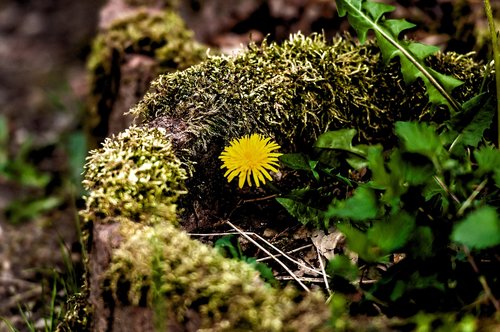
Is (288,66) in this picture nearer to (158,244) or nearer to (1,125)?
(158,244)

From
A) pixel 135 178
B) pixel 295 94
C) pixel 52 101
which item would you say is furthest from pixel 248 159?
pixel 52 101

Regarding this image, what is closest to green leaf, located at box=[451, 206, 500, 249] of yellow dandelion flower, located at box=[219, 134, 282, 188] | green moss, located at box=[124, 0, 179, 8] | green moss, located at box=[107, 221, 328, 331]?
green moss, located at box=[107, 221, 328, 331]

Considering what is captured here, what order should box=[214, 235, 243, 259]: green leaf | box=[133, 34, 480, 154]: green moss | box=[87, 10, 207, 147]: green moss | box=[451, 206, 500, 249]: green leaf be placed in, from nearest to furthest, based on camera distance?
box=[451, 206, 500, 249]: green leaf < box=[214, 235, 243, 259]: green leaf < box=[133, 34, 480, 154]: green moss < box=[87, 10, 207, 147]: green moss

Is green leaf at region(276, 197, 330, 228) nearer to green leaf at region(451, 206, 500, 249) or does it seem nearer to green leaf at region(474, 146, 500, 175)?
green leaf at region(474, 146, 500, 175)

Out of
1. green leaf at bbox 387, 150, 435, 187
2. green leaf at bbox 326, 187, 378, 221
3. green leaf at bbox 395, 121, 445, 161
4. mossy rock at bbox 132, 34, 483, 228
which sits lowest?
green leaf at bbox 326, 187, 378, 221

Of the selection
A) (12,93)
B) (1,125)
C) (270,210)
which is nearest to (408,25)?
(270,210)

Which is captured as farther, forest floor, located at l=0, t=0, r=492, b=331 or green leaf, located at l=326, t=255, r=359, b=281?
forest floor, located at l=0, t=0, r=492, b=331

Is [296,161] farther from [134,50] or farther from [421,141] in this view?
[134,50]
